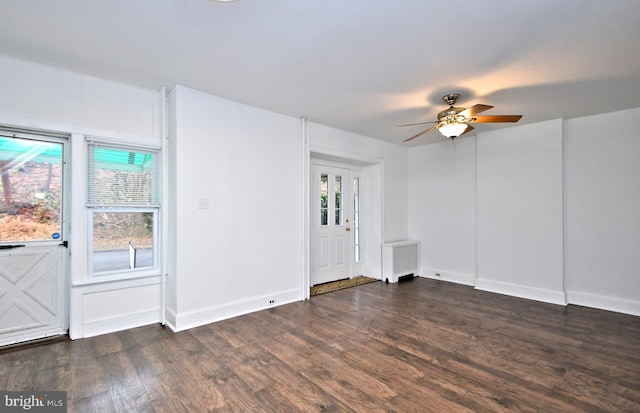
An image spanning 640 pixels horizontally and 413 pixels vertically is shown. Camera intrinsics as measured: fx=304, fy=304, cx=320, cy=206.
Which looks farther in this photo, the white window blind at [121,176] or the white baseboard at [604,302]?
the white baseboard at [604,302]

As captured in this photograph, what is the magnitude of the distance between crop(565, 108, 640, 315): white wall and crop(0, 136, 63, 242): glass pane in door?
639 cm

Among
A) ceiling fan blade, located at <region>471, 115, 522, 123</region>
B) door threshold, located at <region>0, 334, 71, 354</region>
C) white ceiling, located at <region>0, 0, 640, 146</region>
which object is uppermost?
white ceiling, located at <region>0, 0, 640, 146</region>

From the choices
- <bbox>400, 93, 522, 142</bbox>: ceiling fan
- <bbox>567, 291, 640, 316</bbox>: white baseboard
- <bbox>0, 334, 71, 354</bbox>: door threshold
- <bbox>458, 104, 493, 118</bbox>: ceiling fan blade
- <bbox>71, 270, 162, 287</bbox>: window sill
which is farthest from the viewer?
<bbox>567, 291, 640, 316</bbox>: white baseboard

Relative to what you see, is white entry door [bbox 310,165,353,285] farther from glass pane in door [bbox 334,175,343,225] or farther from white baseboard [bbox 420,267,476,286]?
white baseboard [bbox 420,267,476,286]

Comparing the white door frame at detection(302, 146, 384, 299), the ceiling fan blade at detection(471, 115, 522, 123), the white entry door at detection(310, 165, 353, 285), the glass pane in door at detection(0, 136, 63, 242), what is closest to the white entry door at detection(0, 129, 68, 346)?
the glass pane in door at detection(0, 136, 63, 242)

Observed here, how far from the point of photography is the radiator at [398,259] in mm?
5438

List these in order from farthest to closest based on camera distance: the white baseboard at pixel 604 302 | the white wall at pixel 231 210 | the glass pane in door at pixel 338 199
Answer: the glass pane in door at pixel 338 199 → the white baseboard at pixel 604 302 → the white wall at pixel 231 210

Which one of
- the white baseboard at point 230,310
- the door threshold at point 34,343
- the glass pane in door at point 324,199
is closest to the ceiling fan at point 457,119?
the glass pane in door at point 324,199

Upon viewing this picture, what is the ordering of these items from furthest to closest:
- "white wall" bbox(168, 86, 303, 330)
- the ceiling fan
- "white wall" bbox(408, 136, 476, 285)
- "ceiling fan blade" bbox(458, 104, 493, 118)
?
"white wall" bbox(408, 136, 476, 285)
"white wall" bbox(168, 86, 303, 330)
the ceiling fan
"ceiling fan blade" bbox(458, 104, 493, 118)

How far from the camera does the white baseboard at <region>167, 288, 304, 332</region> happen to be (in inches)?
129

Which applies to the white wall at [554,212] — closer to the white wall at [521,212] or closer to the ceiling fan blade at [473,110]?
the white wall at [521,212]

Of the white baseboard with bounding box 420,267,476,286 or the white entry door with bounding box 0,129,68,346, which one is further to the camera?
the white baseboard with bounding box 420,267,476,286

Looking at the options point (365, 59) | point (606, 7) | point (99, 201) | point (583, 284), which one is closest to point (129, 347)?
point (99, 201)

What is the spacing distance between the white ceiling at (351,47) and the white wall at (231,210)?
385 millimetres
